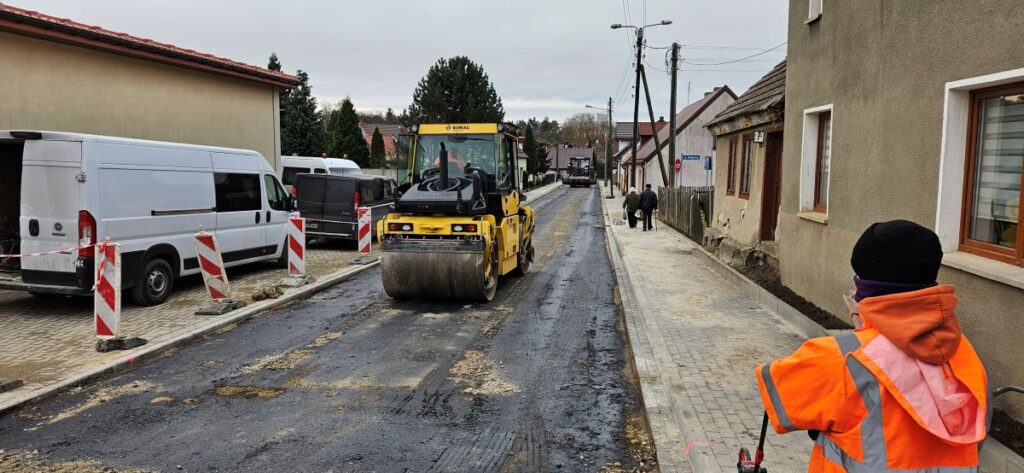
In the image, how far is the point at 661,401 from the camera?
5516 millimetres

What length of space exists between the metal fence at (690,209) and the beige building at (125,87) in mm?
11871

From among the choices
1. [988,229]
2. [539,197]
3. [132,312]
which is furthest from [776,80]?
[539,197]

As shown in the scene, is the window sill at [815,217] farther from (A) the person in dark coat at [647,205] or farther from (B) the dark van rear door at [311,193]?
(A) the person in dark coat at [647,205]

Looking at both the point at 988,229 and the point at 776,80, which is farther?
the point at 776,80

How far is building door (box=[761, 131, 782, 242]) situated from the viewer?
38.4 feet

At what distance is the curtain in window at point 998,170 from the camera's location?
15.3ft

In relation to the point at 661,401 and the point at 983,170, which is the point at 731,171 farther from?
the point at 661,401

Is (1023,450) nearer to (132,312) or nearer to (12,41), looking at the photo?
(132,312)

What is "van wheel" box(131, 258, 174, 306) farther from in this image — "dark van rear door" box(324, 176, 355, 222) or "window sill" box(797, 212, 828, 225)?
"window sill" box(797, 212, 828, 225)

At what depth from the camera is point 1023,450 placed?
3926 mm

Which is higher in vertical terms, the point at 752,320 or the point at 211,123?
the point at 211,123

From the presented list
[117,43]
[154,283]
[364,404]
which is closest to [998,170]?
[364,404]

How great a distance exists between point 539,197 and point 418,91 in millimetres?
13639

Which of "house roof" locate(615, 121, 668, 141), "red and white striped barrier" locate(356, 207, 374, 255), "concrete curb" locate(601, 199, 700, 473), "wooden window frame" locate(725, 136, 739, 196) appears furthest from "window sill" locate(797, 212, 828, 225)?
"house roof" locate(615, 121, 668, 141)
